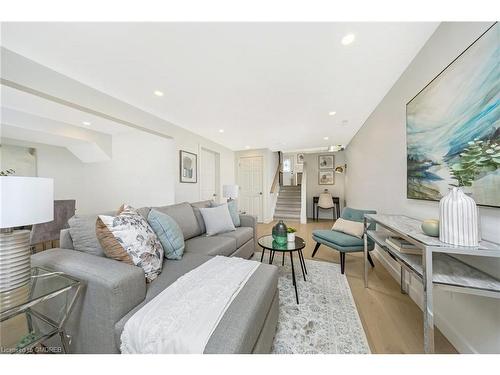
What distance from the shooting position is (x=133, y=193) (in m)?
3.52

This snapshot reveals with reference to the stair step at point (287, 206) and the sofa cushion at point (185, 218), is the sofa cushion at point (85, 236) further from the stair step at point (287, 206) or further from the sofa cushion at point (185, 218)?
the stair step at point (287, 206)

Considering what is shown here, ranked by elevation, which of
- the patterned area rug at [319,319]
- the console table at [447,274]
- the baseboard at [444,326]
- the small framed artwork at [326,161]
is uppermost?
the small framed artwork at [326,161]

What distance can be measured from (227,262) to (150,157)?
9.34ft

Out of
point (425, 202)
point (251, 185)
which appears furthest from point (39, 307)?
point (251, 185)

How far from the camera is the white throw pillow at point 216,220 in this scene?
237cm

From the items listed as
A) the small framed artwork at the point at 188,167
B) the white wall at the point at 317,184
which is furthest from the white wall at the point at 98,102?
the white wall at the point at 317,184

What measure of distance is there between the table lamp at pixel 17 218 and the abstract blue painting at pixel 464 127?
7.59 feet

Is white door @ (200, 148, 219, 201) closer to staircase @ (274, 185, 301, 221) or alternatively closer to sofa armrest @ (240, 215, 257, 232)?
sofa armrest @ (240, 215, 257, 232)

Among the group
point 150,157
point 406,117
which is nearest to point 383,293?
point 406,117

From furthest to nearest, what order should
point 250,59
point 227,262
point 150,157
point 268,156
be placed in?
point 268,156 < point 150,157 < point 250,59 < point 227,262

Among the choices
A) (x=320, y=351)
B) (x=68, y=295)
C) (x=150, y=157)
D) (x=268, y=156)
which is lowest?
(x=320, y=351)

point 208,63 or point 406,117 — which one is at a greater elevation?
point 208,63

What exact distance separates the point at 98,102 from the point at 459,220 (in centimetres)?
342
